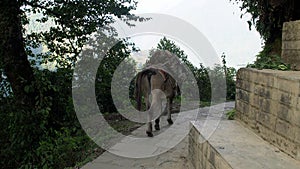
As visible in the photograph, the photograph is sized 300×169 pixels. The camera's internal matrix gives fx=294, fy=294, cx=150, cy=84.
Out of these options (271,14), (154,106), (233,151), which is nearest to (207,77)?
(271,14)

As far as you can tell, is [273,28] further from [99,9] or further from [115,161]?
[115,161]

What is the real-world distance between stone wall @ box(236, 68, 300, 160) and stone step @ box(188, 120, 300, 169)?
0.11 m

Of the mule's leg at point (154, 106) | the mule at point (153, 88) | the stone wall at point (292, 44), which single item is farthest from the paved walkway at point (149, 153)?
the stone wall at point (292, 44)

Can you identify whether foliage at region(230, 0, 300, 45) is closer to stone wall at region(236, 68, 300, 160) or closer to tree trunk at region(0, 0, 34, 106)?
stone wall at region(236, 68, 300, 160)

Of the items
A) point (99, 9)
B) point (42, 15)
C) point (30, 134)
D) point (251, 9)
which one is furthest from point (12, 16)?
point (251, 9)

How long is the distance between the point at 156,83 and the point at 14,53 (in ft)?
11.1

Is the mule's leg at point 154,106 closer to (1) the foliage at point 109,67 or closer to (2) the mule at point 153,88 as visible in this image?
(2) the mule at point 153,88

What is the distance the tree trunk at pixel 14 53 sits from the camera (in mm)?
6512

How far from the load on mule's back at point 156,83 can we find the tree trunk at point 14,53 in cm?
265

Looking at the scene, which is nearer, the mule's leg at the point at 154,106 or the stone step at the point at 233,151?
the stone step at the point at 233,151

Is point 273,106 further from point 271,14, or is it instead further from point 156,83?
point 271,14

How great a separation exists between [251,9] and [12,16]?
5692mm

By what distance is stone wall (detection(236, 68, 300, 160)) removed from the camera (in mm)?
2768

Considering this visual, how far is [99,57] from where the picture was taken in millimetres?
8250
